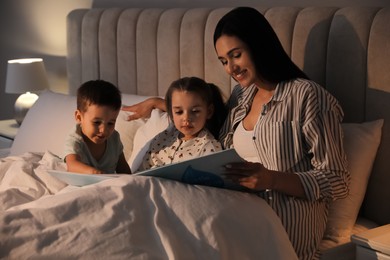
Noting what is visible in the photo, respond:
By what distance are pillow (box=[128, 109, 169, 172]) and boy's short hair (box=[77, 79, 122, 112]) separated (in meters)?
0.29

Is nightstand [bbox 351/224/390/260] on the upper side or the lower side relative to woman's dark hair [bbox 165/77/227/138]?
lower

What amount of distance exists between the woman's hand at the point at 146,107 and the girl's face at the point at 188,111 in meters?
0.35

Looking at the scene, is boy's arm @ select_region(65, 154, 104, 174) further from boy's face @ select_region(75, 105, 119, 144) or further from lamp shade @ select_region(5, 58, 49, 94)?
lamp shade @ select_region(5, 58, 49, 94)

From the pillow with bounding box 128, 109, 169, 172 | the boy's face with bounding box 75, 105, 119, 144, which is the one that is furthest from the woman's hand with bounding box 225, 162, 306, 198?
the pillow with bounding box 128, 109, 169, 172

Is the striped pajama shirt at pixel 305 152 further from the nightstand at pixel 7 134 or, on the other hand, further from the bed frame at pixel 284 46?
the nightstand at pixel 7 134

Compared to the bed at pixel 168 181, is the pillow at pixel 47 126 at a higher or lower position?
lower

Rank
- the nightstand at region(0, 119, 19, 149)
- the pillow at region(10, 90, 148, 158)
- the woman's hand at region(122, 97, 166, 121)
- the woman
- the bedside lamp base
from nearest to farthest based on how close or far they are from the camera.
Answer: the woman, the woman's hand at region(122, 97, 166, 121), the pillow at region(10, 90, 148, 158), the nightstand at region(0, 119, 19, 149), the bedside lamp base

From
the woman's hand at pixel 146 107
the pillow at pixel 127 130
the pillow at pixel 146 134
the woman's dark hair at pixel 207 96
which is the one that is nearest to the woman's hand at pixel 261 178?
the woman's dark hair at pixel 207 96

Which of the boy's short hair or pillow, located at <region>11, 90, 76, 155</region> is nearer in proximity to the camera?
the boy's short hair

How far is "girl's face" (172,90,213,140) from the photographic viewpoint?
7.22 ft

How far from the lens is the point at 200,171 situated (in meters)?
1.76

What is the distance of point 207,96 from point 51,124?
95cm

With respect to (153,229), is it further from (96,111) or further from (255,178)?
(96,111)

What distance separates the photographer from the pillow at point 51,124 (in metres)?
2.77
